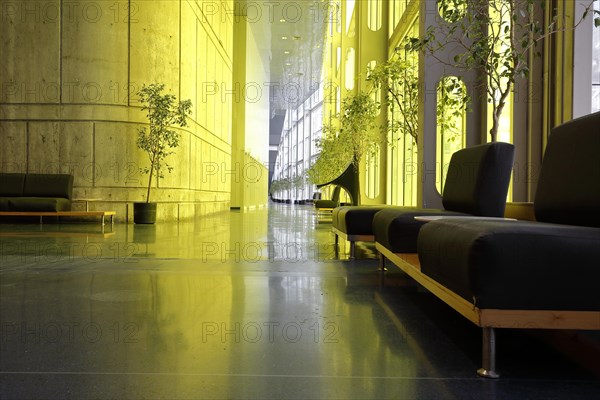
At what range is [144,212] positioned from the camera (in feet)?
32.9

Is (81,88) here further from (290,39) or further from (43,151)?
(290,39)

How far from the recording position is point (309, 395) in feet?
5.58

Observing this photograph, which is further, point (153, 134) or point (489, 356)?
point (153, 134)

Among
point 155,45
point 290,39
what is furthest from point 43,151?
Answer: point 290,39

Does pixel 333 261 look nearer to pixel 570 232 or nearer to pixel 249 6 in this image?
pixel 570 232

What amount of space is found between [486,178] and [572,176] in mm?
956

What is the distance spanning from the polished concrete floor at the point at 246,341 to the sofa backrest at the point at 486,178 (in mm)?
740

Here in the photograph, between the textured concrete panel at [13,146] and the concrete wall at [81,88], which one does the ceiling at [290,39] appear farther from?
the textured concrete panel at [13,146]

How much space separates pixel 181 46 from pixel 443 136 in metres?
7.15

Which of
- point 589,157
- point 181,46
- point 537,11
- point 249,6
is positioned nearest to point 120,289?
point 589,157

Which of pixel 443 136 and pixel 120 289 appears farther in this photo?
pixel 443 136

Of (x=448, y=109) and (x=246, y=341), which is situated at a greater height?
(x=448, y=109)

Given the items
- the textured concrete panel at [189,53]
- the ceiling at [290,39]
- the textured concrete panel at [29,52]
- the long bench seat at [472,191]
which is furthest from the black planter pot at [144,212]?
the ceiling at [290,39]

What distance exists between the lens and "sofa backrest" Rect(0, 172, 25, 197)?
9758 millimetres
